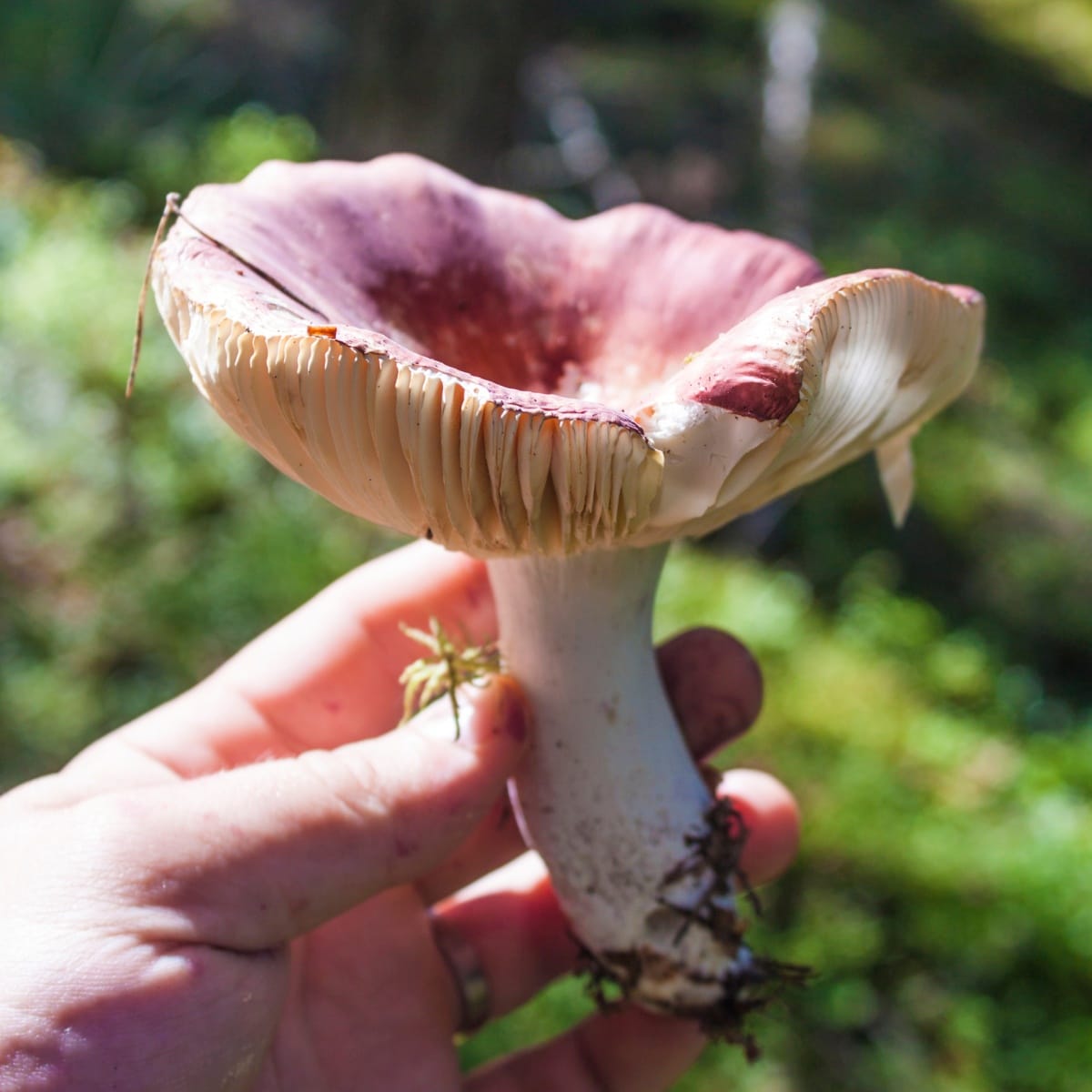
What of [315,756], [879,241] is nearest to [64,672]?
[315,756]

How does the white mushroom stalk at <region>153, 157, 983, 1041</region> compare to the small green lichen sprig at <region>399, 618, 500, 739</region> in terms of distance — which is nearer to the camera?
the white mushroom stalk at <region>153, 157, 983, 1041</region>

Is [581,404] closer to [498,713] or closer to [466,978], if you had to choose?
[498,713]

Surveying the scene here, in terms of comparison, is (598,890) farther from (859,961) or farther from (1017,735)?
(1017,735)

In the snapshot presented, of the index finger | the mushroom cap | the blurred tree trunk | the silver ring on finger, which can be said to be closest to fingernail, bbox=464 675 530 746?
the mushroom cap

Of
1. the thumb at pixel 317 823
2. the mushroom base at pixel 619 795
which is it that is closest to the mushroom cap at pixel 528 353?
the mushroom base at pixel 619 795

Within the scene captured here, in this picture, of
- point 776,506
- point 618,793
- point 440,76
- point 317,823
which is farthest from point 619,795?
point 440,76

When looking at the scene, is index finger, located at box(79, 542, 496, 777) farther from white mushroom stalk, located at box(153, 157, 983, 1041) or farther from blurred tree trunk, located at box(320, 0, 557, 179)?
blurred tree trunk, located at box(320, 0, 557, 179)
